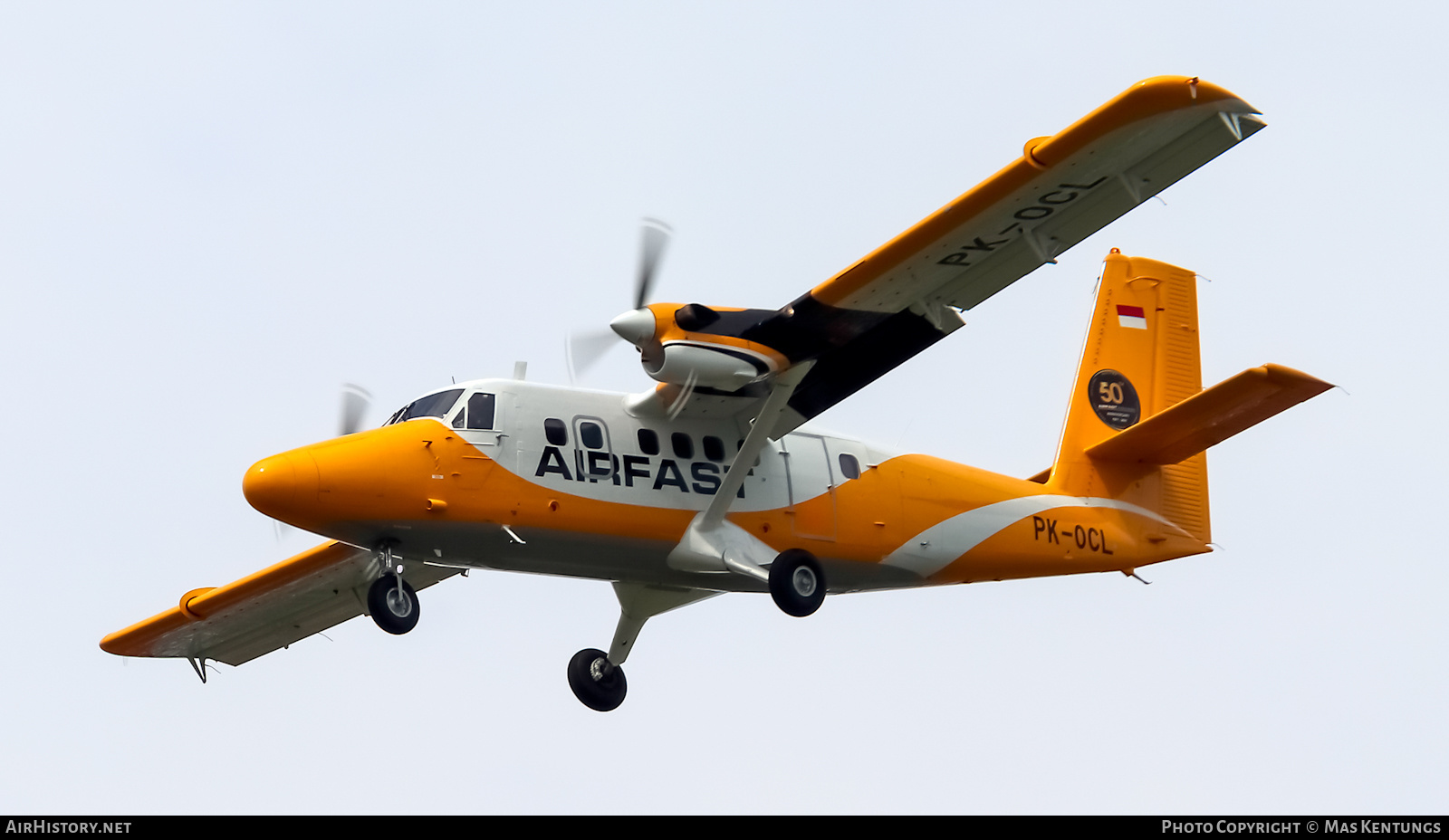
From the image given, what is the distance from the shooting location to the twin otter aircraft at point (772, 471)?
15234 millimetres

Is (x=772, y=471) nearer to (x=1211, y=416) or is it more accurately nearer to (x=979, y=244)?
(x=979, y=244)

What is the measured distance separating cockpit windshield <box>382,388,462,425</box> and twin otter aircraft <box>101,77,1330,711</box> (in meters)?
0.02

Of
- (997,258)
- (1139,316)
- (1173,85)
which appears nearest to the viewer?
(1173,85)

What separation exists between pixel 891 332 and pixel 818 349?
0.67 metres

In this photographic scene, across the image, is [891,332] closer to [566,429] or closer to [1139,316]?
[566,429]

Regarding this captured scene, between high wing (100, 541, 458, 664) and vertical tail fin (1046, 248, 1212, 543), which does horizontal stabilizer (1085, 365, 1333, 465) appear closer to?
vertical tail fin (1046, 248, 1212, 543)

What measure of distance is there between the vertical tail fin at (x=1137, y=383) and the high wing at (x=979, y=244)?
3448 mm

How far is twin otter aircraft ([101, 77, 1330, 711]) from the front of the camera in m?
15.2

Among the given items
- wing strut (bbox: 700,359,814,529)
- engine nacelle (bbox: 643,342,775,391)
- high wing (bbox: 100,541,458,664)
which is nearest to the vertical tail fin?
wing strut (bbox: 700,359,814,529)

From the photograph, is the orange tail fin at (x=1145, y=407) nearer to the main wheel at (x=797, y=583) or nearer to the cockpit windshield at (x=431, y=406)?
the main wheel at (x=797, y=583)

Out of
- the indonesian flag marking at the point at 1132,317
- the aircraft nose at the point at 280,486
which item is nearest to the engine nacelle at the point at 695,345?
the aircraft nose at the point at 280,486

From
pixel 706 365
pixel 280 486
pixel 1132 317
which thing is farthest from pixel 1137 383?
pixel 280 486
